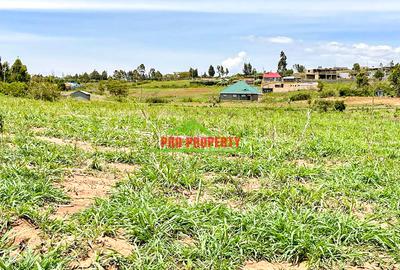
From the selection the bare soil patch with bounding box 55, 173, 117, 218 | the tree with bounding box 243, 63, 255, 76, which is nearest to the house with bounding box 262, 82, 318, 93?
the tree with bounding box 243, 63, 255, 76

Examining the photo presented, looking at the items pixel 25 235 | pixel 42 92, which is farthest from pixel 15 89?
pixel 25 235

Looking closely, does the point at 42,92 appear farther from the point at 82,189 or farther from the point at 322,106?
the point at 82,189

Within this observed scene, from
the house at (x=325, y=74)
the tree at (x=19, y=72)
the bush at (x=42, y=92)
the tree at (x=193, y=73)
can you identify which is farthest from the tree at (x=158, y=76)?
the house at (x=325, y=74)

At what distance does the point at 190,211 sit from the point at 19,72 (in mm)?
40042

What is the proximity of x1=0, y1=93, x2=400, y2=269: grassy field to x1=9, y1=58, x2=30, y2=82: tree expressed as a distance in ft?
118

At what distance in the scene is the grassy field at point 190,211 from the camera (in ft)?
8.03

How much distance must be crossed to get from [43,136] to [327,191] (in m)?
4.72

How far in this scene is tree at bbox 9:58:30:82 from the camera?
124 ft

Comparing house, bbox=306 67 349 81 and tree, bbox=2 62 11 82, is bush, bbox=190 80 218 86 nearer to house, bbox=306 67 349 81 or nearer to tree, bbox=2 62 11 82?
tree, bbox=2 62 11 82

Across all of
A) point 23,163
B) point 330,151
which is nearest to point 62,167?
point 23,163

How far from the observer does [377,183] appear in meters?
4.30

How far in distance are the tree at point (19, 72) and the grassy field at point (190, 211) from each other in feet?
118

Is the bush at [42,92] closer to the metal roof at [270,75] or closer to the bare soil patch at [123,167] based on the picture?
the bare soil patch at [123,167]

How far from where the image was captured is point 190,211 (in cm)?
302
